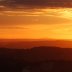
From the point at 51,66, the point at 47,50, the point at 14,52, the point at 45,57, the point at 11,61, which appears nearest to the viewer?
the point at 51,66

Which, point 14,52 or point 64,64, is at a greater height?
point 14,52

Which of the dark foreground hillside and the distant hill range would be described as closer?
the dark foreground hillside

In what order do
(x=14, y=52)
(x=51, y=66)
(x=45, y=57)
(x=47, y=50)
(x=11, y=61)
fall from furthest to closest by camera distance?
(x=47, y=50)
(x=14, y=52)
(x=45, y=57)
(x=11, y=61)
(x=51, y=66)

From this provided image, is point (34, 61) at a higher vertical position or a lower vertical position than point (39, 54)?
lower

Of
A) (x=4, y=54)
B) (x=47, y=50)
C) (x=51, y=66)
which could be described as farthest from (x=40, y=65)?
(x=47, y=50)

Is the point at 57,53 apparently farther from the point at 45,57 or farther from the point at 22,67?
the point at 22,67

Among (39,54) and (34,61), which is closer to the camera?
(34,61)

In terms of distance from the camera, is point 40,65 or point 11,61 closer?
point 40,65
